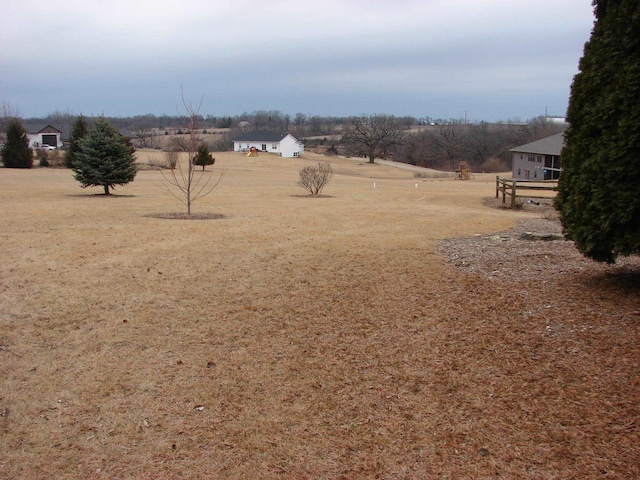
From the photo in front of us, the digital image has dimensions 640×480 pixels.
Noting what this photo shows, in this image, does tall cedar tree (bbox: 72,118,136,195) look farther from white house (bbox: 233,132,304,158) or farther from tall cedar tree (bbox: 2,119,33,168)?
white house (bbox: 233,132,304,158)

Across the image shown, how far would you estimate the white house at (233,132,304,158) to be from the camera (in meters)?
85.8

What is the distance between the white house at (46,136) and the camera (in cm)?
8162

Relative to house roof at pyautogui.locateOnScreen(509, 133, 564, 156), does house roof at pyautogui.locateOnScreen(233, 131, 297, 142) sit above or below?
above

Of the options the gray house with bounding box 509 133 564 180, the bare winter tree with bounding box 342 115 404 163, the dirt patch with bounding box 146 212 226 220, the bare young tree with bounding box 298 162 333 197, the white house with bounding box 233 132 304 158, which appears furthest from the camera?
the bare winter tree with bounding box 342 115 404 163

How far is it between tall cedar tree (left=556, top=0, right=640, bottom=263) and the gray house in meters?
42.5

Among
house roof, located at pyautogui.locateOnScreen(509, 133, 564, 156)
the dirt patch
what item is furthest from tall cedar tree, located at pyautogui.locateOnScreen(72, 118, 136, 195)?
house roof, located at pyautogui.locateOnScreen(509, 133, 564, 156)

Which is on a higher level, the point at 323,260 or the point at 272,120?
the point at 272,120

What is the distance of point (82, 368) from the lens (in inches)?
204

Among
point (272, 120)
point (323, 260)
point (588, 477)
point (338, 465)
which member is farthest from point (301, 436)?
point (272, 120)

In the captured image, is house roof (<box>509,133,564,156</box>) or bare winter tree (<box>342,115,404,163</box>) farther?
bare winter tree (<box>342,115,404,163</box>)

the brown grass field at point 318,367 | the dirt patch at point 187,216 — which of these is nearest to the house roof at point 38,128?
the dirt patch at point 187,216

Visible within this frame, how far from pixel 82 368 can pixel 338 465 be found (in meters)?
2.82

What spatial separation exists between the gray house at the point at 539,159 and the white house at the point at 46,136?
215ft

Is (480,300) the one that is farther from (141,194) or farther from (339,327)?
(141,194)
